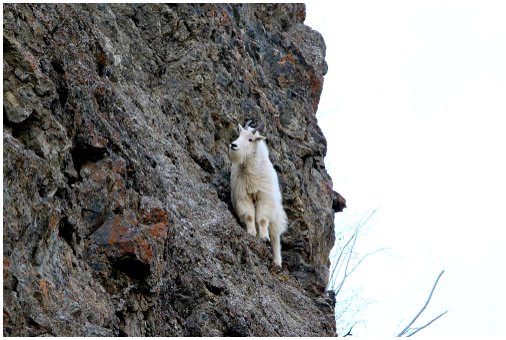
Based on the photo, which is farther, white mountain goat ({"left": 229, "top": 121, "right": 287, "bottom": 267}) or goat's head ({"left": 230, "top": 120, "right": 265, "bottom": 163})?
goat's head ({"left": 230, "top": 120, "right": 265, "bottom": 163})

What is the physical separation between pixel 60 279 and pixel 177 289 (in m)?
2.07

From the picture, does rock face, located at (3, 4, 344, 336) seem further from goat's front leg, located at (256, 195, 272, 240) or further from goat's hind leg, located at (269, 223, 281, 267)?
goat's front leg, located at (256, 195, 272, 240)

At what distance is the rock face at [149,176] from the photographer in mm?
8391

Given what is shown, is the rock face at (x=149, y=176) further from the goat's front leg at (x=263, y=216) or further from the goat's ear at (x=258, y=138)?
the goat's ear at (x=258, y=138)

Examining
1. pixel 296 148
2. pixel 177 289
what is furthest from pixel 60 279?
pixel 296 148

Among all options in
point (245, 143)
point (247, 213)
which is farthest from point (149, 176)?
point (245, 143)

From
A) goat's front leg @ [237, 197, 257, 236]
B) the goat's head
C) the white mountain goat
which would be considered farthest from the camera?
the goat's head

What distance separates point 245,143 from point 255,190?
0.74 metres

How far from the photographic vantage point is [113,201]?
9781 millimetres

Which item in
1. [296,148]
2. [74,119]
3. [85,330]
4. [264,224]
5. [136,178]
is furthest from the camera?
[296,148]

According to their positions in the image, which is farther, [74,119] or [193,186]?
[193,186]

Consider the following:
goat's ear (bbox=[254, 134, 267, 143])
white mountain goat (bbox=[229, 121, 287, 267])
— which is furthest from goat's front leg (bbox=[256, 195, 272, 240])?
goat's ear (bbox=[254, 134, 267, 143])

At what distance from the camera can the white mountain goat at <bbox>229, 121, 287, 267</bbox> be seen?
1401cm

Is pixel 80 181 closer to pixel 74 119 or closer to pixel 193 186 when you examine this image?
pixel 74 119
